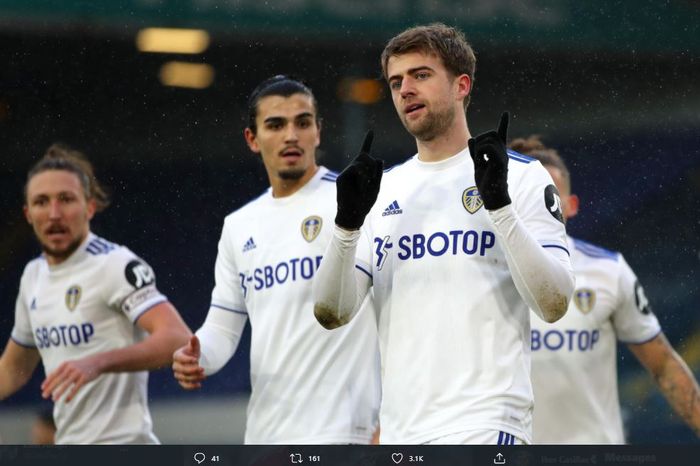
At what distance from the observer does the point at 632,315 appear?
4723 mm

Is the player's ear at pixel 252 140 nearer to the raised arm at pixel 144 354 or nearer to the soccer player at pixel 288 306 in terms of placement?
the soccer player at pixel 288 306

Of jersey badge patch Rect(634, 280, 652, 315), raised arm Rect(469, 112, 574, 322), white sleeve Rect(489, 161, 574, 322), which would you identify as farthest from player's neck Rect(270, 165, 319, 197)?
jersey badge patch Rect(634, 280, 652, 315)

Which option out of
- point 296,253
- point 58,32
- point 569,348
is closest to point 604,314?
point 569,348

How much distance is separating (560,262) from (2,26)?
8.16 feet

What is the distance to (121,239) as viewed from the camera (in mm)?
4984

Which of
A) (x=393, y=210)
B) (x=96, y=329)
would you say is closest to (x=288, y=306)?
Answer: (x=393, y=210)

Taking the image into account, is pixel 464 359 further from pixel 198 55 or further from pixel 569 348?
pixel 198 55

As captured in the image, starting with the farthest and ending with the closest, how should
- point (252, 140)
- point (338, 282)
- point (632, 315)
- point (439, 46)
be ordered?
point (632, 315), point (252, 140), point (439, 46), point (338, 282)

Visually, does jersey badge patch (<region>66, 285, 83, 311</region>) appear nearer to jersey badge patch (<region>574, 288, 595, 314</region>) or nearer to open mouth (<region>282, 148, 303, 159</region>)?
open mouth (<region>282, 148, 303, 159</region>)

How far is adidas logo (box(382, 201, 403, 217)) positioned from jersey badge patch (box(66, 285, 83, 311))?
1.76 m

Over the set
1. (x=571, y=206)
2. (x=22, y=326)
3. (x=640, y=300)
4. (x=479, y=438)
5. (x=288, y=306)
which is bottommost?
(x=479, y=438)

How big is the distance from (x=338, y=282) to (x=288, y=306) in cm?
84

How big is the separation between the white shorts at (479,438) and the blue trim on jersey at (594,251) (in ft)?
5.50

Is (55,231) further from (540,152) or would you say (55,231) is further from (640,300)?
(640,300)
